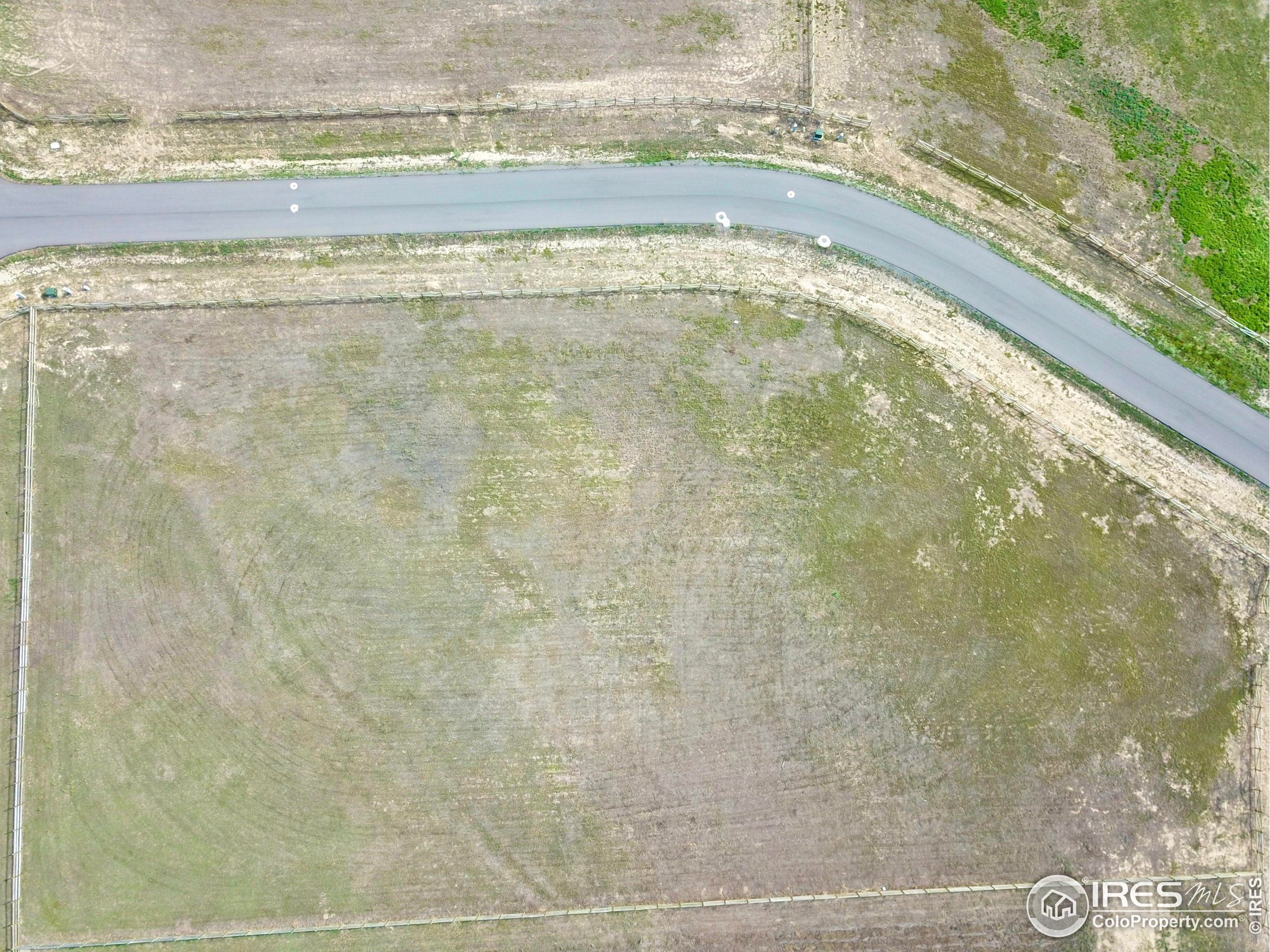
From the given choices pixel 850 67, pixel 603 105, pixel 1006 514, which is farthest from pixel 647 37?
pixel 1006 514

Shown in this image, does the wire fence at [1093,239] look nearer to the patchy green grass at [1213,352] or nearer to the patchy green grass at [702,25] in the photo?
the patchy green grass at [1213,352]

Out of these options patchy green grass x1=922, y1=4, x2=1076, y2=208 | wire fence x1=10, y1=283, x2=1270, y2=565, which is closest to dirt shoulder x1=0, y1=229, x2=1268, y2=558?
wire fence x1=10, y1=283, x2=1270, y2=565

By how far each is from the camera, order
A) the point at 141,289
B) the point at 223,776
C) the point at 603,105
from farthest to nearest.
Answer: the point at 603,105 → the point at 141,289 → the point at 223,776

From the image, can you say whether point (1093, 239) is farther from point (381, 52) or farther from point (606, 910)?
point (606, 910)

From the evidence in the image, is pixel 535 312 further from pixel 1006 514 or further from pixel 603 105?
pixel 1006 514

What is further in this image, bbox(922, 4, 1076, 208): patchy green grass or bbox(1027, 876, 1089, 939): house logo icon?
bbox(922, 4, 1076, 208): patchy green grass

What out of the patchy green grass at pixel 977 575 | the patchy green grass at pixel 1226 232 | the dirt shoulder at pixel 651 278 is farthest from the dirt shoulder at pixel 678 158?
the patchy green grass at pixel 977 575

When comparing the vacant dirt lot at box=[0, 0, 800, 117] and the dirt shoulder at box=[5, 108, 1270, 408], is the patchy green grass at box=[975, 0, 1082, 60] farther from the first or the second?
the vacant dirt lot at box=[0, 0, 800, 117]
